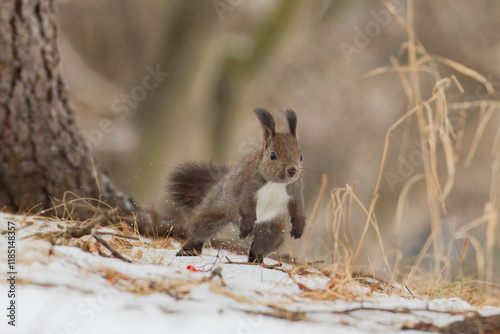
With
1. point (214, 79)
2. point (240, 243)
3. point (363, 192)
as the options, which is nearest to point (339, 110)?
point (363, 192)

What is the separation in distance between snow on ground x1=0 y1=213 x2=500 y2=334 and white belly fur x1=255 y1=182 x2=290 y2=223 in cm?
49

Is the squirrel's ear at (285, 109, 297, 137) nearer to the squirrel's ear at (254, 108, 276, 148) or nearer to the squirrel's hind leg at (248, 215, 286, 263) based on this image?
the squirrel's ear at (254, 108, 276, 148)

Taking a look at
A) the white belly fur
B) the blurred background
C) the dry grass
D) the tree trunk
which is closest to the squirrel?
the white belly fur

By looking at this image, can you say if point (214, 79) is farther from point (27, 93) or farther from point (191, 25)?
point (27, 93)

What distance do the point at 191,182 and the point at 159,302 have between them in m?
1.29

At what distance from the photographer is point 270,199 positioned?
2.19 meters

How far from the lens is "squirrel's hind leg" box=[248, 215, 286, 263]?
7.61ft

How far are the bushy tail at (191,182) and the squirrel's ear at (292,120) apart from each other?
502 mm

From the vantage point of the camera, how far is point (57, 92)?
2934mm

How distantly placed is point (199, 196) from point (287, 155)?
0.62 m

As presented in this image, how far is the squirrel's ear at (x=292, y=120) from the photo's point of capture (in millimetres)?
2156

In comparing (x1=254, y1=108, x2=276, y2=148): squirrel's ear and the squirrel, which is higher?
(x1=254, y1=108, x2=276, y2=148): squirrel's ear

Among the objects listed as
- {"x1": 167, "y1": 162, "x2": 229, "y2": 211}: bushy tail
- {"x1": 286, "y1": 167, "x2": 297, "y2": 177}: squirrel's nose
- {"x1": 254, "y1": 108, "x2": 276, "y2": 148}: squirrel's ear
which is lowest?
{"x1": 167, "y1": 162, "x2": 229, "y2": 211}: bushy tail

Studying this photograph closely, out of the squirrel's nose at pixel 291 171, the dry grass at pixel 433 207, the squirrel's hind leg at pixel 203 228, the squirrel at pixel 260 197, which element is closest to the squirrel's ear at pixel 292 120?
the squirrel at pixel 260 197
